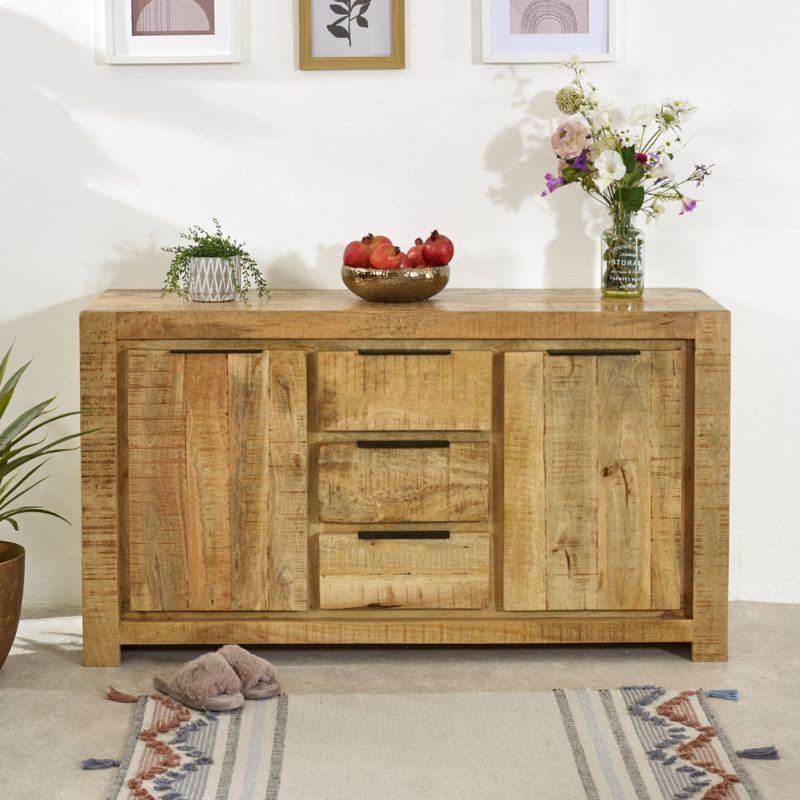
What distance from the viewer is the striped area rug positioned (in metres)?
2.51

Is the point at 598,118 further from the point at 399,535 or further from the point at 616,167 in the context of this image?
the point at 399,535

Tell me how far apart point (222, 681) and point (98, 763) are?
0.36 m

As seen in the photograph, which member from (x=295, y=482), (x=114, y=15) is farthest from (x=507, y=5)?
(x=295, y=482)

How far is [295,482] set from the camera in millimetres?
3098

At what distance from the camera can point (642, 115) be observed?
10.7ft

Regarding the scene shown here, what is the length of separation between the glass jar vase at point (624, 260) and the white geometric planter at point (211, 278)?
951mm

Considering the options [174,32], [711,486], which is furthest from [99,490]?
[711,486]

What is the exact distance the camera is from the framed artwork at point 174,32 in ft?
11.2

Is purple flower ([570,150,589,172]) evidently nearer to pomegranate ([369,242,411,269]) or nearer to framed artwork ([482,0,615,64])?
framed artwork ([482,0,615,64])

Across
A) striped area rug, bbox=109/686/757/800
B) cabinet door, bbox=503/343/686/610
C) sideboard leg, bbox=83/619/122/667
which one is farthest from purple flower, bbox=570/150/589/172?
sideboard leg, bbox=83/619/122/667

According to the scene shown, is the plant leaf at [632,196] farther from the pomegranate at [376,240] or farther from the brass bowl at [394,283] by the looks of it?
the pomegranate at [376,240]

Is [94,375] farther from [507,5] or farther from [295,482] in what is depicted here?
[507,5]

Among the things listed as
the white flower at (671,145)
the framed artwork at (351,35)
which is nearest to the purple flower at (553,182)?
the white flower at (671,145)

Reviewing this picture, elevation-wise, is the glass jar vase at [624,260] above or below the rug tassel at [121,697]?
above
